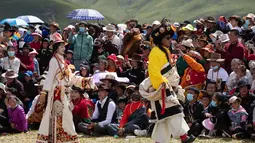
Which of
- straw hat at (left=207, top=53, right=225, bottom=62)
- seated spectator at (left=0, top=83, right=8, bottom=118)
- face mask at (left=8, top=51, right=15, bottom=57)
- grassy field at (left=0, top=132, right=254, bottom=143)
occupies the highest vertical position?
face mask at (left=8, top=51, right=15, bottom=57)

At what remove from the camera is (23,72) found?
1488 centimetres

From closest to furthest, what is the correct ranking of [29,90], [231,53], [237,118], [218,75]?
[237,118] < [218,75] < [231,53] < [29,90]

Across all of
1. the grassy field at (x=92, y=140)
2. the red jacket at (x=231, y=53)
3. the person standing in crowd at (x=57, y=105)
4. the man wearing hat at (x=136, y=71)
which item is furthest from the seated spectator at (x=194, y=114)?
the person standing in crowd at (x=57, y=105)

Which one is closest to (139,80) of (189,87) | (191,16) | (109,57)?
(109,57)

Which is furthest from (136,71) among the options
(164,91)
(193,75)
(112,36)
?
(164,91)

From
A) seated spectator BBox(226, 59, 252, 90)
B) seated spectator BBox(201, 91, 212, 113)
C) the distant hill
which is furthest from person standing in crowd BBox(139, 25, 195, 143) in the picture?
the distant hill

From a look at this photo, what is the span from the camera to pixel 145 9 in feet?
615

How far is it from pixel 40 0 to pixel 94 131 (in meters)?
155

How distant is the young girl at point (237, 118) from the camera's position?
36.8 ft

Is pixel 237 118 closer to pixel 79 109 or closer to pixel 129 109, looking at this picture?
pixel 129 109

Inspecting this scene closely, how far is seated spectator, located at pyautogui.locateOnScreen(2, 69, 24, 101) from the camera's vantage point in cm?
1409

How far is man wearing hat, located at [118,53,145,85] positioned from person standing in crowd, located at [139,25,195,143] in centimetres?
456

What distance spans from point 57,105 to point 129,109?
271 cm

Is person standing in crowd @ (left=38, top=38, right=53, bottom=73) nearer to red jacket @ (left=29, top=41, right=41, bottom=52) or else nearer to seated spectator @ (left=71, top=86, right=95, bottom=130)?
red jacket @ (left=29, top=41, right=41, bottom=52)
